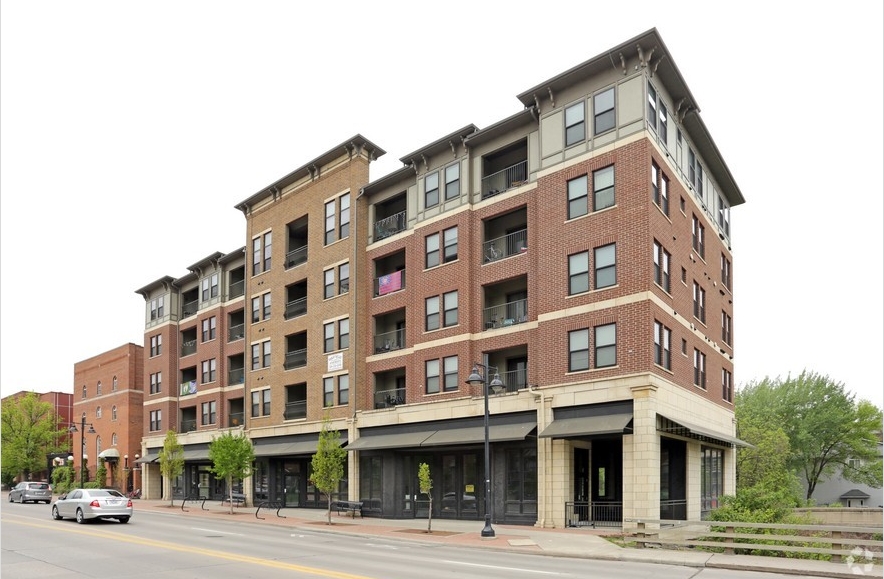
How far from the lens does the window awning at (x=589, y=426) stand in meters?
26.6

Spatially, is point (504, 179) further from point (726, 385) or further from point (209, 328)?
point (209, 328)

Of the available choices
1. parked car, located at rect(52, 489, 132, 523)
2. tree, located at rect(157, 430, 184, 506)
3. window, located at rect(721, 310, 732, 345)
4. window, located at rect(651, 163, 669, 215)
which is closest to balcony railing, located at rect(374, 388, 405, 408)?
parked car, located at rect(52, 489, 132, 523)

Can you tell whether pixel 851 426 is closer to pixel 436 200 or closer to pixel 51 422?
pixel 436 200

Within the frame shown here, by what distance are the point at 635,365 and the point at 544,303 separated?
15.7 ft

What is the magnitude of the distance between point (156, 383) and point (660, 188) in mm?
46095

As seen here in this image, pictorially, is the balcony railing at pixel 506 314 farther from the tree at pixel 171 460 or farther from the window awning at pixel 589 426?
the tree at pixel 171 460

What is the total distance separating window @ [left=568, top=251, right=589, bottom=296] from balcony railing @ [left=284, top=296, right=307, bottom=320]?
65.3 feet

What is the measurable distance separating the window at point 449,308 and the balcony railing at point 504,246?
2378mm

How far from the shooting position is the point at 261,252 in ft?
161

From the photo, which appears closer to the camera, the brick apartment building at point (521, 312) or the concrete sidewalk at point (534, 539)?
the concrete sidewalk at point (534, 539)

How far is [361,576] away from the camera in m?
16.1

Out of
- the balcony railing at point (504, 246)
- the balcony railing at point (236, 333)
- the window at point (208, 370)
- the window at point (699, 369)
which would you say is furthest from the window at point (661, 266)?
the window at point (208, 370)

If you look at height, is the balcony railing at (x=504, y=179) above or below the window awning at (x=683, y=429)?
above

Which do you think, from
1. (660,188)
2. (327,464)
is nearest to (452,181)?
(660,188)
